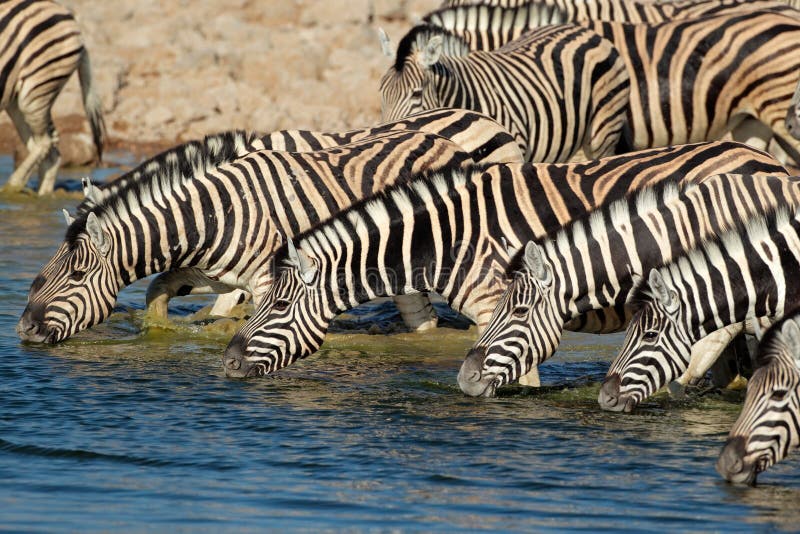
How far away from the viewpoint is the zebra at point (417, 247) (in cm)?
959

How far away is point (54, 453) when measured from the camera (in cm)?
827

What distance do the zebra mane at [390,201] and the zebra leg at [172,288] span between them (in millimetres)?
1580

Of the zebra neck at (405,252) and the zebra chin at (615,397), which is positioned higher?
the zebra neck at (405,252)

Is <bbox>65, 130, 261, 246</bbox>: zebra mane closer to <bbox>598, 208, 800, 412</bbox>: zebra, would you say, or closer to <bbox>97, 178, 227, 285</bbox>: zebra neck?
<bbox>97, 178, 227, 285</bbox>: zebra neck

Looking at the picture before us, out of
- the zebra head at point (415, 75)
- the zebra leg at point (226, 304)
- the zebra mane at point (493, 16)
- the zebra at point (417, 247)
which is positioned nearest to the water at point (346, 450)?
the zebra at point (417, 247)

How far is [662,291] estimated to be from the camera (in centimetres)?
852

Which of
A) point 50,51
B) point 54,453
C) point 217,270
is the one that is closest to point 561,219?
point 217,270

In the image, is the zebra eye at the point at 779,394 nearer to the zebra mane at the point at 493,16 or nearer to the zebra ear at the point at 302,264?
the zebra ear at the point at 302,264

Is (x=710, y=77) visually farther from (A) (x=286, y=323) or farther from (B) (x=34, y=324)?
(B) (x=34, y=324)

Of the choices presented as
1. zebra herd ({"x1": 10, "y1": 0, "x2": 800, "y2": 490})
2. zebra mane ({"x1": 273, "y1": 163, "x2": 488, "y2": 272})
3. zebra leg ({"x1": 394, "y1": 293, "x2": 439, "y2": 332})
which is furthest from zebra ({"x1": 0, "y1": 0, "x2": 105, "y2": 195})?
zebra mane ({"x1": 273, "y1": 163, "x2": 488, "y2": 272})

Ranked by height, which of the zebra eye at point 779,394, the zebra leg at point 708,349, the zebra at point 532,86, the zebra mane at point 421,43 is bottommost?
the zebra eye at point 779,394

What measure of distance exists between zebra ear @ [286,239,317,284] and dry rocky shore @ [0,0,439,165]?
11.7 meters

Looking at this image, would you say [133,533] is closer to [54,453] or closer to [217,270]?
[54,453]

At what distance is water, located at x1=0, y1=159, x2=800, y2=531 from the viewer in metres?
7.16
